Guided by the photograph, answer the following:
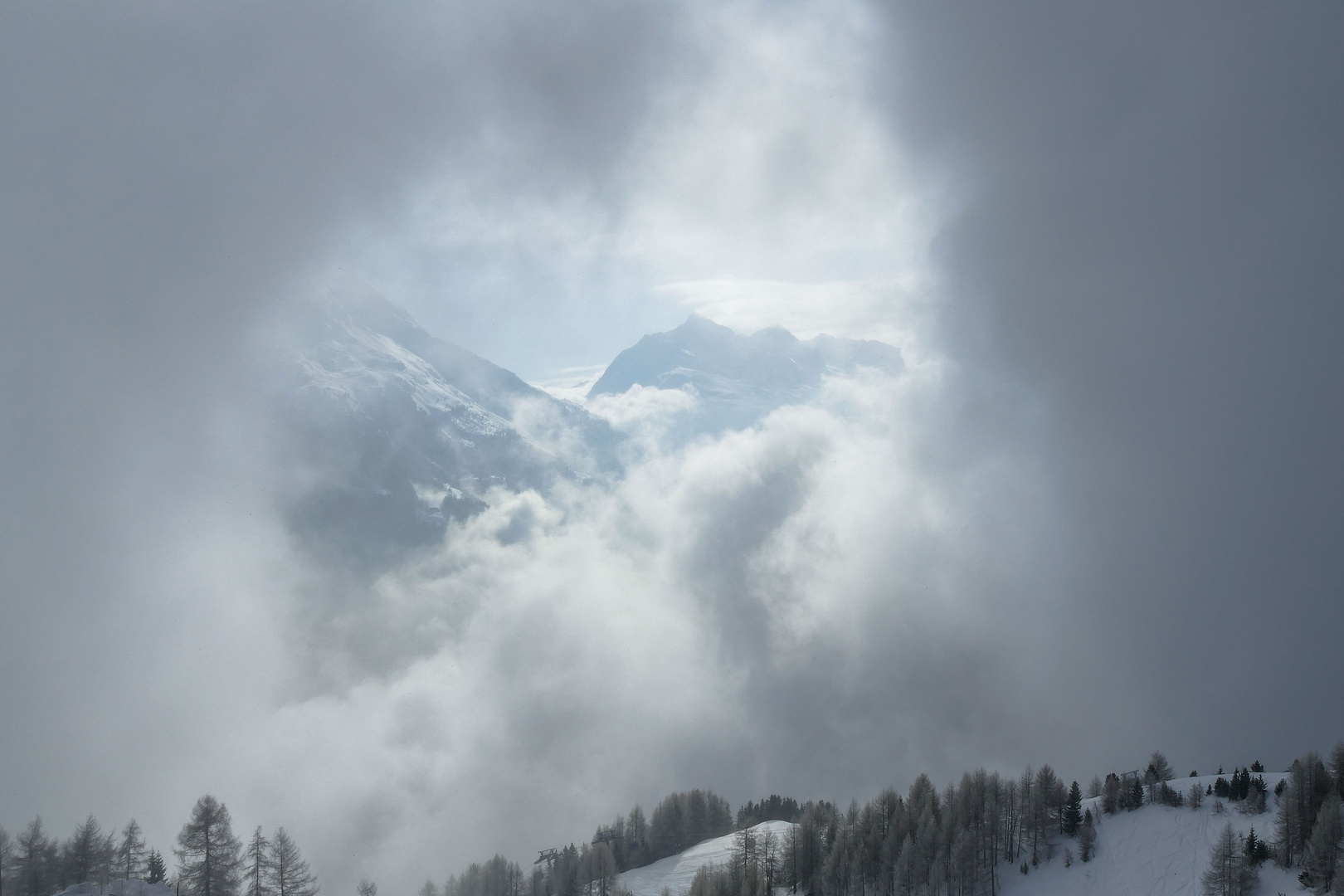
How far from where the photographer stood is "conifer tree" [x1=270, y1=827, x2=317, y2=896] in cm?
10094

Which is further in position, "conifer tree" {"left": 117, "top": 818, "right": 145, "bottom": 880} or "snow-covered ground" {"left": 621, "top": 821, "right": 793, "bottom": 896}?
"snow-covered ground" {"left": 621, "top": 821, "right": 793, "bottom": 896}

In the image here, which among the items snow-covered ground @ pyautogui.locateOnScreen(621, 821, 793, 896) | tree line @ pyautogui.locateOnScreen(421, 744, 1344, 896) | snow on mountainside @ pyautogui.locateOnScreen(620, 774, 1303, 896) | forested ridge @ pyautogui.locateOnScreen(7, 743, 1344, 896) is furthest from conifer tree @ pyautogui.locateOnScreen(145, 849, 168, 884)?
snow on mountainside @ pyautogui.locateOnScreen(620, 774, 1303, 896)

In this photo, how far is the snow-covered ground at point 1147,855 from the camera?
11062 cm

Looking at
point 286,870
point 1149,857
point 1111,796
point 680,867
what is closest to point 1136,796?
point 1111,796

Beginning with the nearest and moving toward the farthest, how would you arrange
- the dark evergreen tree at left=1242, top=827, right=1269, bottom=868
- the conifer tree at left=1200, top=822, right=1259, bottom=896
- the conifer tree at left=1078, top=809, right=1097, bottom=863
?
the conifer tree at left=1200, top=822, right=1259, bottom=896
the dark evergreen tree at left=1242, top=827, right=1269, bottom=868
the conifer tree at left=1078, top=809, right=1097, bottom=863

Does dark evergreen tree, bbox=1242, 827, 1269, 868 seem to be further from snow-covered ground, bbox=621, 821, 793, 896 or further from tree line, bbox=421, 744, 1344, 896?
snow-covered ground, bbox=621, 821, 793, 896

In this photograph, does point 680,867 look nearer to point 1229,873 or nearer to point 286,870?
point 286,870

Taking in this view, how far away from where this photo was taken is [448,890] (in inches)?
5561

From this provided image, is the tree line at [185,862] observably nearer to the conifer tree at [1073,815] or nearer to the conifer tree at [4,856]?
the conifer tree at [4,856]

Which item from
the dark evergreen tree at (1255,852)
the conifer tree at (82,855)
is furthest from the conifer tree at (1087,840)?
the conifer tree at (82,855)

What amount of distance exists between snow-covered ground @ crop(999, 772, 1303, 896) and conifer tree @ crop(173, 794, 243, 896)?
117880 millimetres

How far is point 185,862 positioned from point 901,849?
10643cm

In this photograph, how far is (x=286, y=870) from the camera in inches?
4001

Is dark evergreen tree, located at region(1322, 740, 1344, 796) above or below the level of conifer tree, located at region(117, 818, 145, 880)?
below
